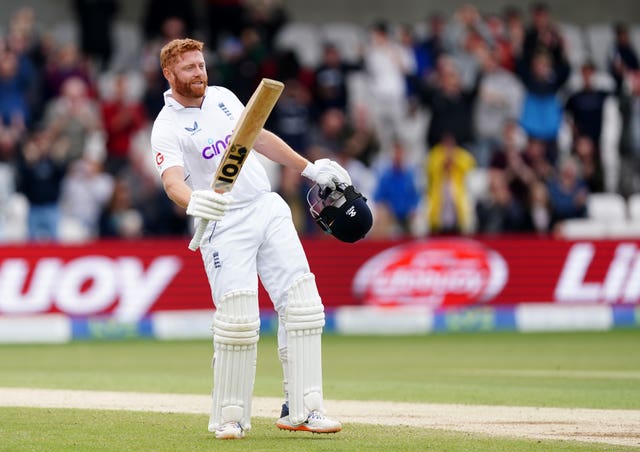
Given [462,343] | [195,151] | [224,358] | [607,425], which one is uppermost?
[195,151]

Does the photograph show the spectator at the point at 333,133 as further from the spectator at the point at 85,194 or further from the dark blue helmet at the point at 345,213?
the dark blue helmet at the point at 345,213

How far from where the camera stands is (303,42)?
821 inches

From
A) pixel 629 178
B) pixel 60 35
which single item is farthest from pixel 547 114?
pixel 60 35

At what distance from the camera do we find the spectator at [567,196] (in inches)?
705

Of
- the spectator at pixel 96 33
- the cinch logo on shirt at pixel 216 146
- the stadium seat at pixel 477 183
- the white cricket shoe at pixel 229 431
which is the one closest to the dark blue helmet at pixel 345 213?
the cinch logo on shirt at pixel 216 146

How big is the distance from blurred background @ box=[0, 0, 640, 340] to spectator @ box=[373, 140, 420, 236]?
0.02 meters

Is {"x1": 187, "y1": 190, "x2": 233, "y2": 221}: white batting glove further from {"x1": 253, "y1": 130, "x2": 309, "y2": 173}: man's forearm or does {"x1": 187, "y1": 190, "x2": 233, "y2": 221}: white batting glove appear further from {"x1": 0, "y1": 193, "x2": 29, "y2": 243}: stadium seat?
{"x1": 0, "y1": 193, "x2": 29, "y2": 243}: stadium seat

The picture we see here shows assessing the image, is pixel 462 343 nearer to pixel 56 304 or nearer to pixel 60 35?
pixel 56 304

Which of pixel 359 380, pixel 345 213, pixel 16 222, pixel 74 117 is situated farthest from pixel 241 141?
pixel 74 117

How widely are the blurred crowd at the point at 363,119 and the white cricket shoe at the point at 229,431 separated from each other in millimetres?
9933

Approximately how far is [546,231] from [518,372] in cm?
633

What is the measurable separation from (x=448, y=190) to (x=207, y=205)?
36.3ft

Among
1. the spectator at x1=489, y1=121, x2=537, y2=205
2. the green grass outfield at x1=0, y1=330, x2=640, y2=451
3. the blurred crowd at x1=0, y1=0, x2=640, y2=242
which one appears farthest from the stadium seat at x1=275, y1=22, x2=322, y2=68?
the green grass outfield at x1=0, y1=330, x2=640, y2=451

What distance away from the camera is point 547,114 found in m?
19.0
